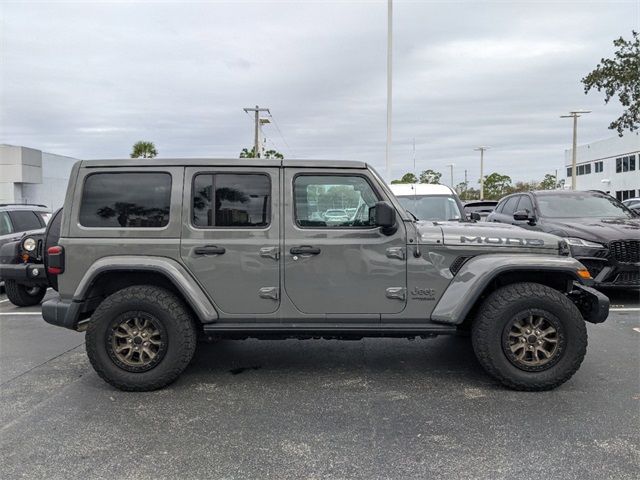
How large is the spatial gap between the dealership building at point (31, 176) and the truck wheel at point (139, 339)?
28.3m

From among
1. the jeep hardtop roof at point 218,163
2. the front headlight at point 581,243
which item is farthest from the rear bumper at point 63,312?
the front headlight at point 581,243

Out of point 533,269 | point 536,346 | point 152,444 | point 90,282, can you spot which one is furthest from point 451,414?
point 90,282

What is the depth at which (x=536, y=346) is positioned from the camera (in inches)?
166

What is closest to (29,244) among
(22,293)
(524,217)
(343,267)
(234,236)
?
(22,293)

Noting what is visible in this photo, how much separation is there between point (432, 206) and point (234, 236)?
486 cm

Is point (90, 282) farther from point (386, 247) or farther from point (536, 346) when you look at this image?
point (536, 346)

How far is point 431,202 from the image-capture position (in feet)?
28.1

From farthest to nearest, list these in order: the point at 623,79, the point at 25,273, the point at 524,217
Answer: the point at 623,79 → the point at 524,217 → the point at 25,273

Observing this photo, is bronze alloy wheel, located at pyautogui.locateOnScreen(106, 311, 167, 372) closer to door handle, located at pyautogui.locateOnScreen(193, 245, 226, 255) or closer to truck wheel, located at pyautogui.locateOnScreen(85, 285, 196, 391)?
truck wheel, located at pyautogui.locateOnScreen(85, 285, 196, 391)

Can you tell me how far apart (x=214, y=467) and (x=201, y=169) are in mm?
2389

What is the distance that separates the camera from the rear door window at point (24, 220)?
31.3ft

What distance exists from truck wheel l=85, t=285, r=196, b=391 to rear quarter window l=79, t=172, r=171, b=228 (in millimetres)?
608

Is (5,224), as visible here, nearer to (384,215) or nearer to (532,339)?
(384,215)

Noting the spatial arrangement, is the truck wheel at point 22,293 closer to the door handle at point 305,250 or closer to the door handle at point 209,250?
the door handle at point 209,250
